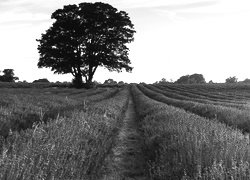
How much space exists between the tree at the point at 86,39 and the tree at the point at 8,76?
182ft

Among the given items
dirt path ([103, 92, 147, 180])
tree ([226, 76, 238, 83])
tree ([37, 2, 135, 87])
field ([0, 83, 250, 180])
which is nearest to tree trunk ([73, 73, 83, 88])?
tree ([37, 2, 135, 87])

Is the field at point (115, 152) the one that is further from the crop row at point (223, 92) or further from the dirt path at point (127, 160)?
the crop row at point (223, 92)

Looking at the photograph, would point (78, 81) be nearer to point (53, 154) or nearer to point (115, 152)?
point (115, 152)

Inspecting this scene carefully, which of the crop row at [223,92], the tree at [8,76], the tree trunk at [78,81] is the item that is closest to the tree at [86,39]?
the tree trunk at [78,81]

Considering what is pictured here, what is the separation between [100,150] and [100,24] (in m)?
33.0

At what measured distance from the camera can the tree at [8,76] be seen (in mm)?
87375

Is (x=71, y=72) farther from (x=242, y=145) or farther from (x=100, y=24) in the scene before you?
(x=242, y=145)

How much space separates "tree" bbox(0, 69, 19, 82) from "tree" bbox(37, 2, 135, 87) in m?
55.4

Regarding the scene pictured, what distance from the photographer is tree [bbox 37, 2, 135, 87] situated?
37031mm

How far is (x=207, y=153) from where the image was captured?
4.33 m

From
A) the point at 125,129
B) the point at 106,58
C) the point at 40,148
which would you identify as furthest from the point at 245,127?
the point at 106,58

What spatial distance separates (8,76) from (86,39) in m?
60.6

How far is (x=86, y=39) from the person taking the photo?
3791 cm

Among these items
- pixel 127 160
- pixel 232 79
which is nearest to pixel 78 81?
pixel 127 160
